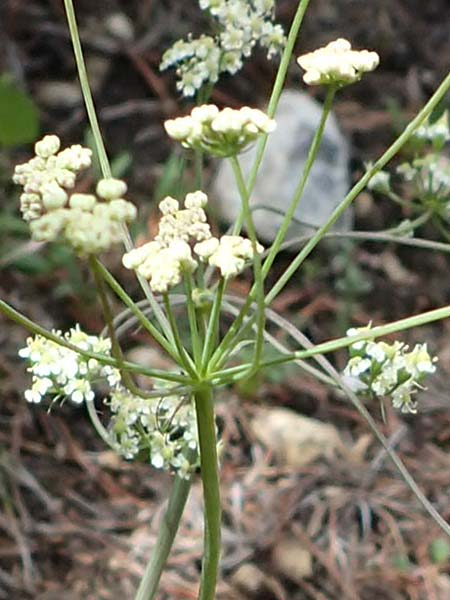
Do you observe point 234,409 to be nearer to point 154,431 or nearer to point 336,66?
point 154,431

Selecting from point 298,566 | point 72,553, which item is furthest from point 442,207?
point 72,553

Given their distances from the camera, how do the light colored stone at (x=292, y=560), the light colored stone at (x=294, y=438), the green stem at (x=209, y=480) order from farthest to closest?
the light colored stone at (x=294, y=438) → the light colored stone at (x=292, y=560) → the green stem at (x=209, y=480)

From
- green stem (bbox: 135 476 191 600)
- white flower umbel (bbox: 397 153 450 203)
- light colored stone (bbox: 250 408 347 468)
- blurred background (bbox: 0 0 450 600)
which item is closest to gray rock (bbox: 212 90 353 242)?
blurred background (bbox: 0 0 450 600)

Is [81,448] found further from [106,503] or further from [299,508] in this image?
[299,508]

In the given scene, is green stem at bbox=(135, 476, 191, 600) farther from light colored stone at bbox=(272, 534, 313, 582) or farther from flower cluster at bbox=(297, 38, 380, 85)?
light colored stone at bbox=(272, 534, 313, 582)

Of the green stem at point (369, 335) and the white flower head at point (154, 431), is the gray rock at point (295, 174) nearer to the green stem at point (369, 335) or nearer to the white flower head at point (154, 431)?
the white flower head at point (154, 431)

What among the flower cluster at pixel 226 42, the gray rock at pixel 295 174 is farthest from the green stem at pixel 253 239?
the gray rock at pixel 295 174
